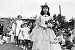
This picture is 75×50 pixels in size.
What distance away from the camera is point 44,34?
5520mm

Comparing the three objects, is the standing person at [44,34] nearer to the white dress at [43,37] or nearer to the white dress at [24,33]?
the white dress at [43,37]

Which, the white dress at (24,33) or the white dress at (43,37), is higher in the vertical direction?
the white dress at (43,37)

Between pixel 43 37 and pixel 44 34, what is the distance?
0.09 m

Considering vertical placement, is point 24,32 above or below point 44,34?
below

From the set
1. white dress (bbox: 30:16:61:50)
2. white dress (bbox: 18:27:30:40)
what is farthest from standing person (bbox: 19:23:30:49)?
white dress (bbox: 30:16:61:50)

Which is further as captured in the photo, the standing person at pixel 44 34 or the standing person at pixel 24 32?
the standing person at pixel 24 32

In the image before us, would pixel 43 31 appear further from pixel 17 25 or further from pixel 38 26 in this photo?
pixel 17 25

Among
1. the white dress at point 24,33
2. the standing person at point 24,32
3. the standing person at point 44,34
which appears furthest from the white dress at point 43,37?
the white dress at point 24,33

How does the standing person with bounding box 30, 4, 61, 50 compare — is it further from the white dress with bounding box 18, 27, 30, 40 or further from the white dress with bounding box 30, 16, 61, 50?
the white dress with bounding box 18, 27, 30, 40

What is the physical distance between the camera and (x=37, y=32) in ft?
18.5

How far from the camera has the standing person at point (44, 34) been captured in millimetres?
5385

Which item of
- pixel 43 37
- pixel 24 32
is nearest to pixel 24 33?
pixel 24 32

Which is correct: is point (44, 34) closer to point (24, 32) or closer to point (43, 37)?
point (43, 37)

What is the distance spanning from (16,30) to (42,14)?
5949mm
